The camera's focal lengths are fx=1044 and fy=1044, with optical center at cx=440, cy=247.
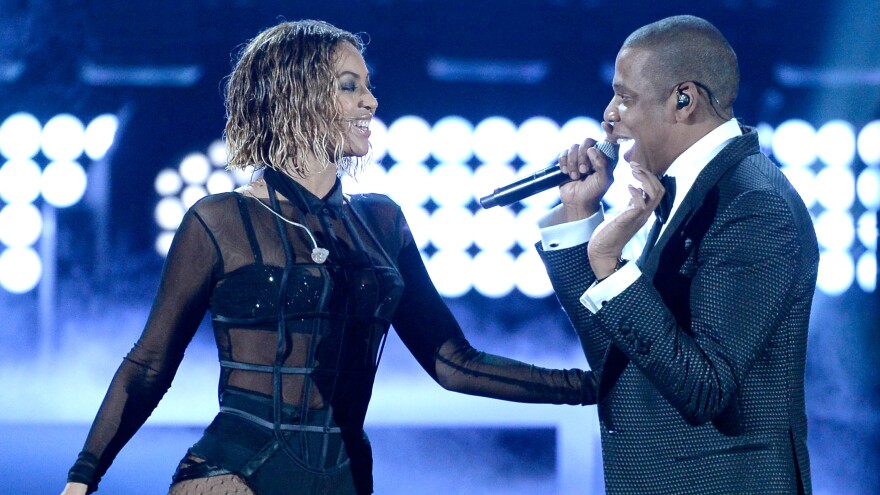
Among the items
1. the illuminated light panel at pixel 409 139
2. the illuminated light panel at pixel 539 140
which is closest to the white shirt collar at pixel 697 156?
the illuminated light panel at pixel 539 140

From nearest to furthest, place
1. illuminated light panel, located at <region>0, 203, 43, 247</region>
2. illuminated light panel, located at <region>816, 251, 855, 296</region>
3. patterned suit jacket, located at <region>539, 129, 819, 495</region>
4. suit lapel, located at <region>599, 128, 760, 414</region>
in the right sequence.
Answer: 1. patterned suit jacket, located at <region>539, 129, 819, 495</region>
2. suit lapel, located at <region>599, 128, 760, 414</region>
3. illuminated light panel, located at <region>0, 203, 43, 247</region>
4. illuminated light panel, located at <region>816, 251, 855, 296</region>

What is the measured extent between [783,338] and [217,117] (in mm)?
3197

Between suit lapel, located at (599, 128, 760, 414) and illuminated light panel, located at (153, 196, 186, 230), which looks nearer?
suit lapel, located at (599, 128, 760, 414)

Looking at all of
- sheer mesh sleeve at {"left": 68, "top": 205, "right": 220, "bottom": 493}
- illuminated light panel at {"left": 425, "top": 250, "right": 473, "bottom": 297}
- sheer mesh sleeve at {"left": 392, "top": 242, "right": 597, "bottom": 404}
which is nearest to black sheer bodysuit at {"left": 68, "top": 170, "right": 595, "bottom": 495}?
sheer mesh sleeve at {"left": 68, "top": 205, "right": 220, "bottom": 493}

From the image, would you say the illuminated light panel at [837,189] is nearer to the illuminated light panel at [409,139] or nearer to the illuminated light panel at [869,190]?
the illuminated light panel at [869,190]

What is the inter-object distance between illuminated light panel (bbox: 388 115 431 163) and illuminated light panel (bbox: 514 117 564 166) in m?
0.38

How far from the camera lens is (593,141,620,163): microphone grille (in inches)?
70.1

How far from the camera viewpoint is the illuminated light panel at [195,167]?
14.0ft

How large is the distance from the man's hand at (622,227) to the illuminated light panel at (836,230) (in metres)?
3.09

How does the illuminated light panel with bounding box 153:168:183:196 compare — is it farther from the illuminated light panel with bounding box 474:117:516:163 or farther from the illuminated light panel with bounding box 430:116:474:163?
the illuminated light panel with bounding box 474:117:516:163

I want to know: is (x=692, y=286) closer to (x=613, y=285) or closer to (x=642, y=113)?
(x=613, y=285)

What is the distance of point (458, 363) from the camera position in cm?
196

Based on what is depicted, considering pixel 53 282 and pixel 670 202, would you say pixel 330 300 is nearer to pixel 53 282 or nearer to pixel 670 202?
pixel 670 202

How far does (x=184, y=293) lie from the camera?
1.71 m
